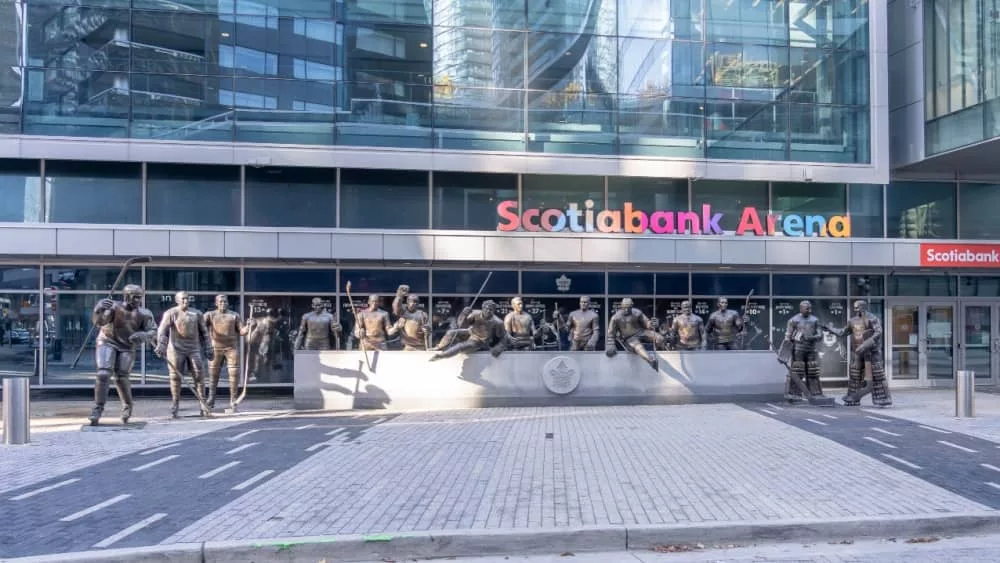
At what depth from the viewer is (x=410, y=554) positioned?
20.1 feet

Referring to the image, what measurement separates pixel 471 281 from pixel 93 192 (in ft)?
27.9

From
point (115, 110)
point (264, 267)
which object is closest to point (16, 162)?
point (115, 110)

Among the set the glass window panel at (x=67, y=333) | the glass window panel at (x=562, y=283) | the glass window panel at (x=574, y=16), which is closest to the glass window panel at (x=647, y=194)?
the glass window panel at (x=562, y=283)

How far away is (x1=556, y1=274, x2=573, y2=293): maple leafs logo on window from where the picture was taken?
1916 cm

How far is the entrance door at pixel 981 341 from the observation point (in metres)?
20.3

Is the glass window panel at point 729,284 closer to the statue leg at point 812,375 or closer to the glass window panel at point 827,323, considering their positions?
the glass window panel at point 827,323

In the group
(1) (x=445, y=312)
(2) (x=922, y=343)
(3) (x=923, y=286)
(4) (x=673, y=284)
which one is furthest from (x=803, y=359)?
(1) (x=445, y=312)

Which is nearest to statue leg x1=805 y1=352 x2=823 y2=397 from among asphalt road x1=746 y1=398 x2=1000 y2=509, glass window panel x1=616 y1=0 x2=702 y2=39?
asphalt road x1=746 y1=398 x2=1000 y2=509

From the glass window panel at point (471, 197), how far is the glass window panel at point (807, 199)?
21.3 ft

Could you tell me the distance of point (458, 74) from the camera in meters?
18.4

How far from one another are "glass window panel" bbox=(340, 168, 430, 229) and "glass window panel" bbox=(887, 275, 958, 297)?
38.4 feet

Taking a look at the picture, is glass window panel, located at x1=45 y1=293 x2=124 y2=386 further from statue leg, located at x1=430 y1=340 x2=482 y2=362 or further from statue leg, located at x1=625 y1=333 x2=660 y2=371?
statue leg, located at x1=625 y1=333 x2=660 y2=371

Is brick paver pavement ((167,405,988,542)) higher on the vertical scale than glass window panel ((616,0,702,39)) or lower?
lower

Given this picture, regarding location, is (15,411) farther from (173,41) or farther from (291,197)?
(173,41)
